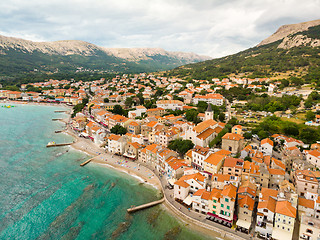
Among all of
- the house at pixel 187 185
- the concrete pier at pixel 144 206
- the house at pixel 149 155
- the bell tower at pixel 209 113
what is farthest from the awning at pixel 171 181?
the bell tower at pixel 209 113

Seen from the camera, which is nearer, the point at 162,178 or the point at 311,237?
the point at 311,237

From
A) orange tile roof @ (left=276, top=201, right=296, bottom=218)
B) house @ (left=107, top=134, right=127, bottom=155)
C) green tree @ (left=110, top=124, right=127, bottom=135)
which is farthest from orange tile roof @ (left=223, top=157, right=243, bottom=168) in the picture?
green tree @ (left=110, top=124, right=127, bottom=135)

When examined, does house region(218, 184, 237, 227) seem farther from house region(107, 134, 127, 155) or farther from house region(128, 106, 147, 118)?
house region(128, 106, 147, 118)

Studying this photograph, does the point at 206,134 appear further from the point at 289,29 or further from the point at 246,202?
the point at 289,29

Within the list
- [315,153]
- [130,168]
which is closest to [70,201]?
[130,168]

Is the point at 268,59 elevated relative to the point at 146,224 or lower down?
elevated

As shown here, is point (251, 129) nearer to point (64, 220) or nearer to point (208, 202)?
point (208, 202)

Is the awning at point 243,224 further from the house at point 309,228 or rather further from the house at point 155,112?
the house at point 155,112

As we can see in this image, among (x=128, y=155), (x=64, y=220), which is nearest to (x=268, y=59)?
(x=128, y=155)
